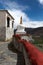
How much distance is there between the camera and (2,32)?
24391 mm

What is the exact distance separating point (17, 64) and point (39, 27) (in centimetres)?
2496

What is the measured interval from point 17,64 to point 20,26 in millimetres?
17367

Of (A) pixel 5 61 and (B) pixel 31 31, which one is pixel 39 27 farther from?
(A) pixel 5 61

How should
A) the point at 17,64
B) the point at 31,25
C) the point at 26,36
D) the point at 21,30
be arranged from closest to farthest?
1. the point at 17,64
2. the point at 26,36
3. the point at 21,30
4. the point at 31,25

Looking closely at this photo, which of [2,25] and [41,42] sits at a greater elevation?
[2,25]

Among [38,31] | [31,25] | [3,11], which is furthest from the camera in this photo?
[31,25]

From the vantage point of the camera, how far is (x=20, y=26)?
27.5m

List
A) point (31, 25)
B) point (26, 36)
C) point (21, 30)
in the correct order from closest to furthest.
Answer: point (26, 36)
point (21, 30)
point (31, 25)

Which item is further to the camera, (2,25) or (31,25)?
(31,25)

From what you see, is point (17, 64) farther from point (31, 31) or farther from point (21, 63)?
point (31, 31)

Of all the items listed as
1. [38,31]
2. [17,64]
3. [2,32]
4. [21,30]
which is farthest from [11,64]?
[38,31]

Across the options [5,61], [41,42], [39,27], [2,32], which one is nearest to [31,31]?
[39,27]

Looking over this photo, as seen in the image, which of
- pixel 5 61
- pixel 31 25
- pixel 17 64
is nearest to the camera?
pixel 17 64

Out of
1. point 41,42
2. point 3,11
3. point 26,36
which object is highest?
point 3,11
